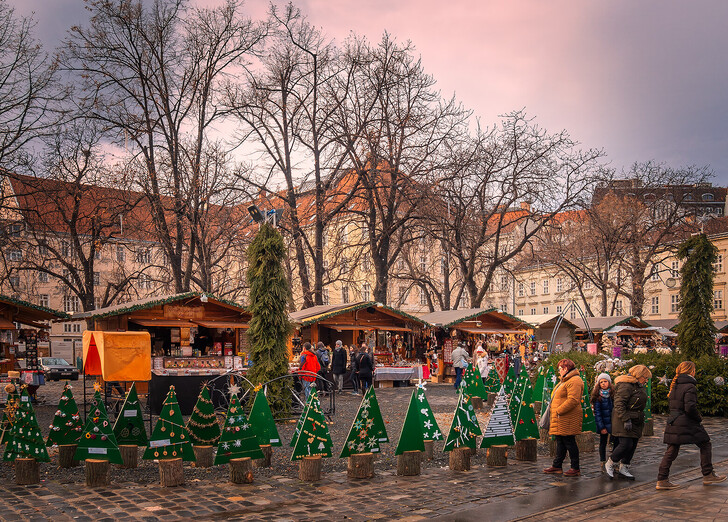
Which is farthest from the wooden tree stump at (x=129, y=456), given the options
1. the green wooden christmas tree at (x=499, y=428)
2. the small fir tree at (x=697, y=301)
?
the small fir tree at (x=697, y=301)

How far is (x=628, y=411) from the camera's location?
9094 millimetres

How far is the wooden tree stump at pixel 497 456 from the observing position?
1052 centimetres

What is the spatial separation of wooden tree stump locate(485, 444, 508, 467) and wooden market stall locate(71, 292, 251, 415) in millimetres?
10937

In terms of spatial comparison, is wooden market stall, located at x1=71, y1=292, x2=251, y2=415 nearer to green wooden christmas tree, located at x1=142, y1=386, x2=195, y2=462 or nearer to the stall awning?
the stall awning

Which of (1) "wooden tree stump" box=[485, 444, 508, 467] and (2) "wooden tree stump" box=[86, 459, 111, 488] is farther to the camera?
(1) "wooden tree stump" box=[485, 444, 508, 467]

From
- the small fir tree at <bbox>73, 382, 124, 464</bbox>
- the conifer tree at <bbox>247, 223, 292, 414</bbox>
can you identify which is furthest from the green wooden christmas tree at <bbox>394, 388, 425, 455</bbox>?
the conifer tree at <bbox>247, 223, 292, 414</bbox>

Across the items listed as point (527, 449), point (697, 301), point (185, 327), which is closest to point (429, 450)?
point (527, 449)

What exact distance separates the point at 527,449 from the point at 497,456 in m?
0.80

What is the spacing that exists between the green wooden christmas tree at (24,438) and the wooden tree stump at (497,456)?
6.18m

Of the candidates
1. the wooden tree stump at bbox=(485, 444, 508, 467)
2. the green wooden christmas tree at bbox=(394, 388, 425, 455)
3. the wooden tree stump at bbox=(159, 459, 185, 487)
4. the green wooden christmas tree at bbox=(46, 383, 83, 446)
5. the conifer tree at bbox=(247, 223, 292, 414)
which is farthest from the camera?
the conifer tree at bbox=(247, 223, 292, 414)

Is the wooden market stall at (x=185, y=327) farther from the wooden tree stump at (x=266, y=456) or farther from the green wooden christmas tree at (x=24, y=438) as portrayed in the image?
the green wooden christmas tree at (x=24, y=438)

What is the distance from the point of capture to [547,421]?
11250 millimetres

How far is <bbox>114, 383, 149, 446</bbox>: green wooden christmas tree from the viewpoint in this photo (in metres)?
10.2

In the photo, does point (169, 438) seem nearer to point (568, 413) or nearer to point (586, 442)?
point (568, 413)
